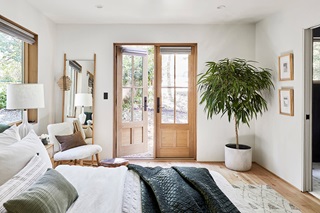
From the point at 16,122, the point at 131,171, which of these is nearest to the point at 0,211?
the point at 131,171

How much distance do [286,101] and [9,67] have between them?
3877 millimetres

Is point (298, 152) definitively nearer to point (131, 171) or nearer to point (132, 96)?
point (131, 171)

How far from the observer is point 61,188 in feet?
4.51

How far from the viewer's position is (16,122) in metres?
3.15

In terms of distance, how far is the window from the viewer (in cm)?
293

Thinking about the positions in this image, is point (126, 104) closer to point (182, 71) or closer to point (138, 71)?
point (138, 71)

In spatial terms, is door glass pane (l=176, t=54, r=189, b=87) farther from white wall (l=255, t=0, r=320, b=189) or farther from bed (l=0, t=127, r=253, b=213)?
bed (l=0, t=127, r=253, b=213)

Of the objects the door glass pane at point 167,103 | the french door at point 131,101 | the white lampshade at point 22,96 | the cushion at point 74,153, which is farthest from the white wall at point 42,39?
the door glass pane at point 167,103

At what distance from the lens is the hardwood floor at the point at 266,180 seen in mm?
2725

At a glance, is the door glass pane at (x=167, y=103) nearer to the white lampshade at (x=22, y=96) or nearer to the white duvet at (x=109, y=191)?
the white lampshade at (x=22, y=96)

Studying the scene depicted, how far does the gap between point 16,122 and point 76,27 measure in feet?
6.78

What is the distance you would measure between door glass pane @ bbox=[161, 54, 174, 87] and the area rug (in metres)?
2.22

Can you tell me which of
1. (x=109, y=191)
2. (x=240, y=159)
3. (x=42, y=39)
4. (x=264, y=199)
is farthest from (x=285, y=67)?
(x=42, y=39)

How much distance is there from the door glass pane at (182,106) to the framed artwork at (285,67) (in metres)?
1.67
